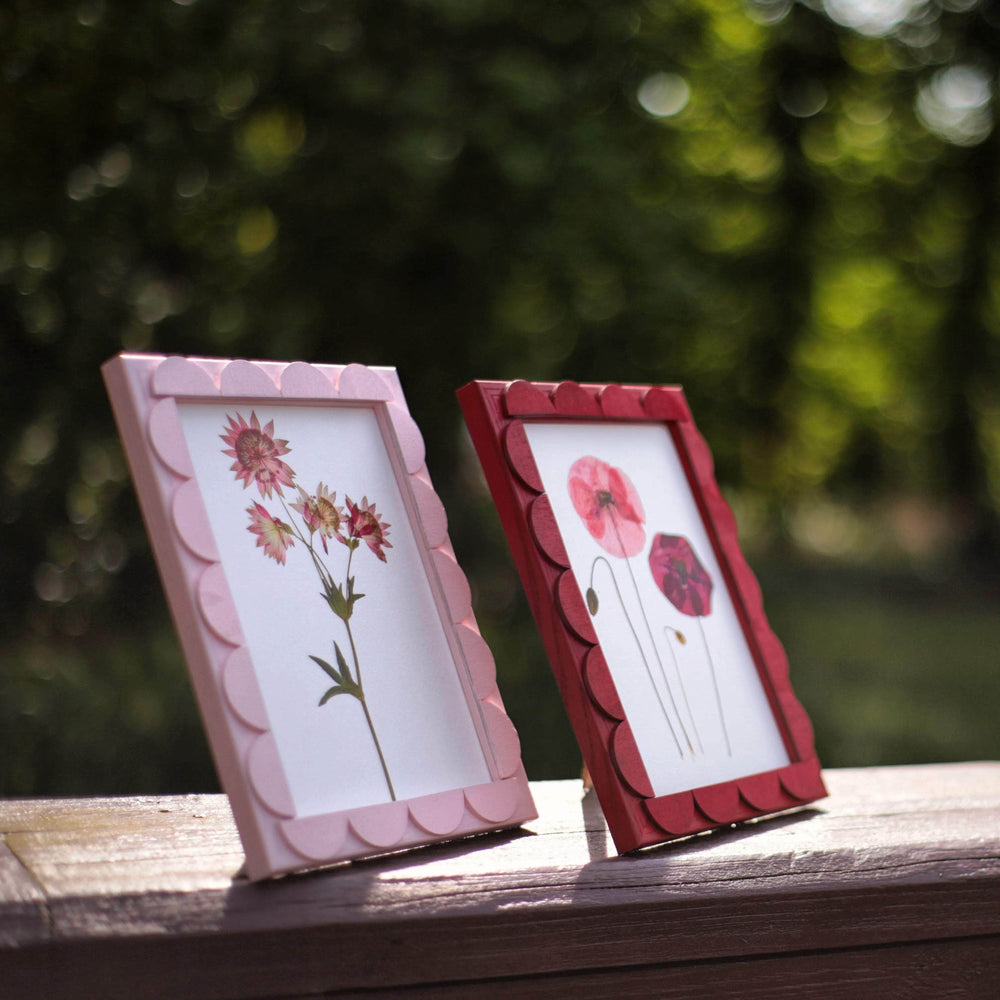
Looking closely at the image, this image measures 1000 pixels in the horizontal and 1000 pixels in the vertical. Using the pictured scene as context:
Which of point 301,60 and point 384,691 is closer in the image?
point 384,691

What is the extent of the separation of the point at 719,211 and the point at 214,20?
220 centimetres

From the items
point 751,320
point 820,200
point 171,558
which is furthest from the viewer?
point 820,200

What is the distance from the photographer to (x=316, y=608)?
2.78 feet

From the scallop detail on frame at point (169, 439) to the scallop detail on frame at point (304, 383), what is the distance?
0.11 meters

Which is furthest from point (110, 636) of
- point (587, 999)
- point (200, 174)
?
point (587, 999)

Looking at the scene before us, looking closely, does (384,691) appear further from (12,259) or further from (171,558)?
(12,259)

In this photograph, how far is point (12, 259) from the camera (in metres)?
3.43

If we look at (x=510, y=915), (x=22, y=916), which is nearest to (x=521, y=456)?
Answer: (x=510, y=915)

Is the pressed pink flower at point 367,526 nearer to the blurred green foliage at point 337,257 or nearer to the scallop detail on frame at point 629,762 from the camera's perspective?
the scallop detail on frame at point 629,762

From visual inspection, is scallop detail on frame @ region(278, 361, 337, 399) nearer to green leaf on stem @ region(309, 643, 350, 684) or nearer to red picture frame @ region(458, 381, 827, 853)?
red picture frame @ region(458, 381, 827, 853)

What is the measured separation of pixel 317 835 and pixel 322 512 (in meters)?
0.27

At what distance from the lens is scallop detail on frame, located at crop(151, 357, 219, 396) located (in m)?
0.81

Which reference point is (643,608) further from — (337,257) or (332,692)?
(337,257)

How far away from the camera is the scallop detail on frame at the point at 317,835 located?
2.44 feet
